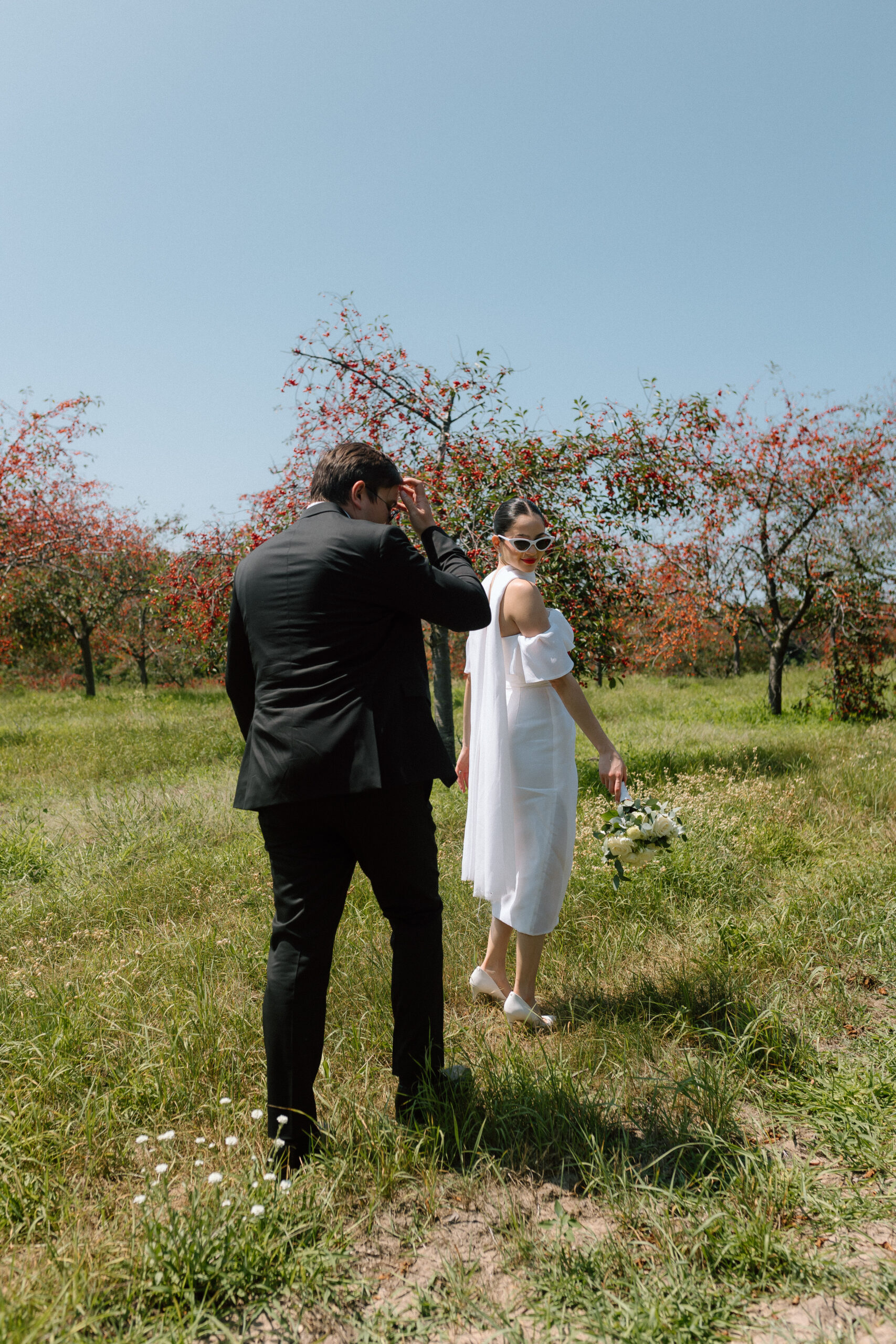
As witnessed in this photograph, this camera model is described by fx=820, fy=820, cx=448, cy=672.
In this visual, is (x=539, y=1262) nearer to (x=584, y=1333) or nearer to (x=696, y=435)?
(x=584, y=1333)

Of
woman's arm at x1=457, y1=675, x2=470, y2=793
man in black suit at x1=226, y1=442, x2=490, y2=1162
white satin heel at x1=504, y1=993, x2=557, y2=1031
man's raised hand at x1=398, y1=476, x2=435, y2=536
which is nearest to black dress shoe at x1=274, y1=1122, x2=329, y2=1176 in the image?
man in black suit at x1=226, y1=442, x2=490, y2=1162

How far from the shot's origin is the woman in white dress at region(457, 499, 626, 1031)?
3055 millimetres

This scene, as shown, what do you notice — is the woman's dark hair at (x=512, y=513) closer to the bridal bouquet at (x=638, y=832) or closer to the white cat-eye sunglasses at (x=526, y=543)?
the white cat-eye sunglasses at (x=526, y=543)

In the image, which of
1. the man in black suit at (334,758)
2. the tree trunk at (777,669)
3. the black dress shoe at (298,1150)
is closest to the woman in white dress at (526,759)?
the man in black suit at (334,758)

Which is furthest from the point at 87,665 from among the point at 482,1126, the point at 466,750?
the point at 482,1126

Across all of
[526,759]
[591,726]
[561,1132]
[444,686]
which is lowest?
[561,1132]

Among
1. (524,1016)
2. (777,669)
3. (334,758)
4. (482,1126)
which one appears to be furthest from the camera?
(777,669)

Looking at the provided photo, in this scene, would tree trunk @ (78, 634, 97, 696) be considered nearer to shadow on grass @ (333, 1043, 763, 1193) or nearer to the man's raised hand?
the man's raised hand

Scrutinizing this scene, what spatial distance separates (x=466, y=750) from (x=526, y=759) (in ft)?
1.51

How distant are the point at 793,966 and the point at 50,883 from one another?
3.94 metres

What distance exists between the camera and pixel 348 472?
242 centimetres

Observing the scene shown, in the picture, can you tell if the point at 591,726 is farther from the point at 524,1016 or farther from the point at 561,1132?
the point at 561,1132

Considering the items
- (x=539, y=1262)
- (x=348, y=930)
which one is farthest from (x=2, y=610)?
(x=539, y=1262)

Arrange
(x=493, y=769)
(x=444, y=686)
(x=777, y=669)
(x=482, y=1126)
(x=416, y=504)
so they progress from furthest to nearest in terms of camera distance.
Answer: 1. (x=777, y=669)
2. (x=444, y=686)
3. (x=493, y=769)
4. (x=416, y=504)
5. (x=482, y=1126)
